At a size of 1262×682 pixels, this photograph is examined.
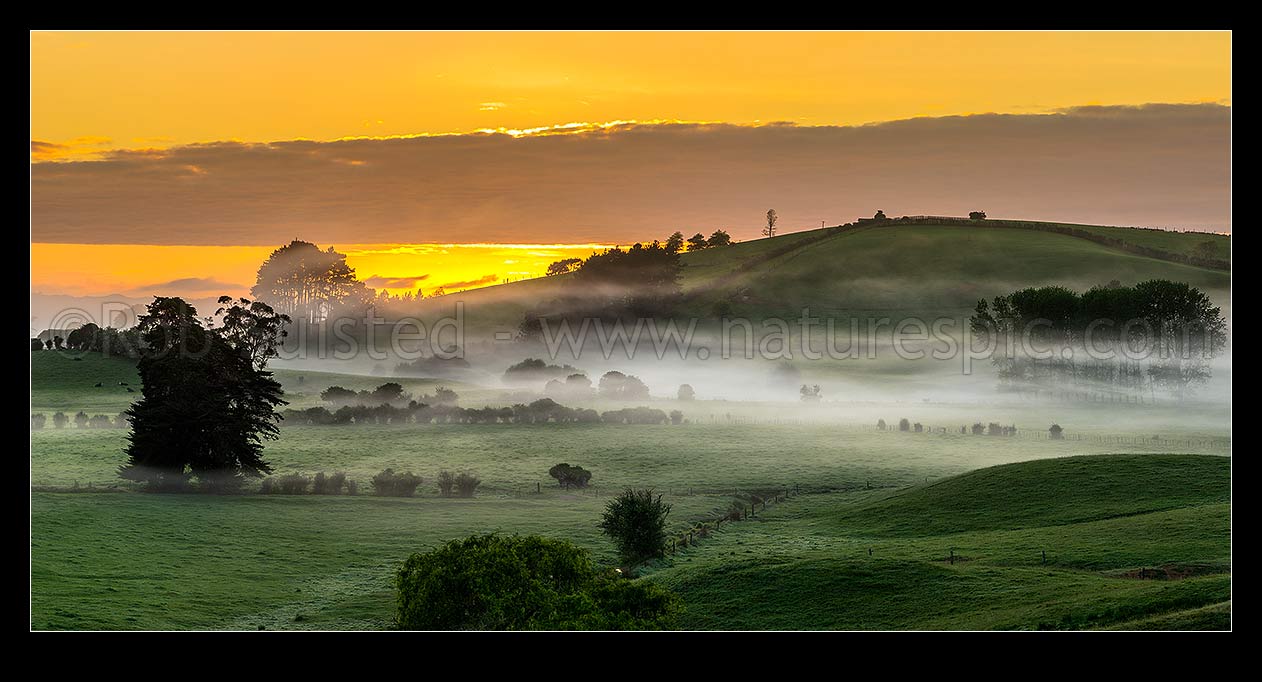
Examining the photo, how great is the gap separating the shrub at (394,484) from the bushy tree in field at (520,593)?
30.6m

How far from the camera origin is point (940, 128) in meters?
80.6

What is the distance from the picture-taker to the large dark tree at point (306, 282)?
2808 inches

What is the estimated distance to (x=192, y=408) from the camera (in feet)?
210

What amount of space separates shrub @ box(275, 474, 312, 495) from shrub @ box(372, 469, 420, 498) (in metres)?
3.81

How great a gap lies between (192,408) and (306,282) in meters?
13.5

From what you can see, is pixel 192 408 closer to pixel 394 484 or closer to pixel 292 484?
pixel 292 484

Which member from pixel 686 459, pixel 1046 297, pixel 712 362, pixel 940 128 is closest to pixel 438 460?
pixel 686 459

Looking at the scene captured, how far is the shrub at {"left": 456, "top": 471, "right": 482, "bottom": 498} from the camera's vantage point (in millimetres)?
66438

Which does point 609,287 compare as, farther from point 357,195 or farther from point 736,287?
point 357,195

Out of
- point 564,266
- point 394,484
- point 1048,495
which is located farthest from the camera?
point 564,266

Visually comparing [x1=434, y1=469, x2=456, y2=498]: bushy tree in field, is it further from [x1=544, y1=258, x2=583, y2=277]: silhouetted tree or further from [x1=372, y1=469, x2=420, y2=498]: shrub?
[x1=544, y1=258, x2=583, y2=277]: silhouetted tree

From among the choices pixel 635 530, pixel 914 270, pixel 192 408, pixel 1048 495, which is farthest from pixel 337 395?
pixel 914 270

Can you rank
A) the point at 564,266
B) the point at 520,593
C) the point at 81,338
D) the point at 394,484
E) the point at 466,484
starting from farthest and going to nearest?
the point at 564,266 < the point at 81,338 < the point at 466,484 < the point at 394,484 < the point at 520,593
